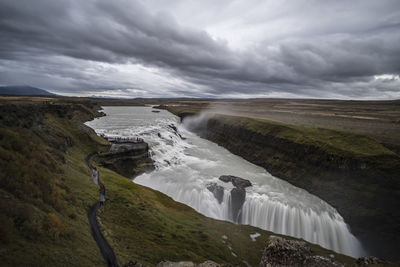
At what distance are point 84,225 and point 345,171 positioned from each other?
43580 mm

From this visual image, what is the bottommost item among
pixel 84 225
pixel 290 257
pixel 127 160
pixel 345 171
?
pixel 127 160

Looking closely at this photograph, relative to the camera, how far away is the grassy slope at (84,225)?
968 cm

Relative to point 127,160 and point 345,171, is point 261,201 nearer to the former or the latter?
point 345,171

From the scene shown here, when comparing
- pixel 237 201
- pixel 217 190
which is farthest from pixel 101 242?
pixel 237 201

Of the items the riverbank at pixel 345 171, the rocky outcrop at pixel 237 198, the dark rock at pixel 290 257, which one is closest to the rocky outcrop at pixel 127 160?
the rocky outcrop at pixel 237 198

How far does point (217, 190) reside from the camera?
3369cm

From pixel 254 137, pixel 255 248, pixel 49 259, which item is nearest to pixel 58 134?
pixel 49 259

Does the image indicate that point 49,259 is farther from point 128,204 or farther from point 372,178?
point 372,178

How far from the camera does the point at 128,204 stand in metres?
22.2

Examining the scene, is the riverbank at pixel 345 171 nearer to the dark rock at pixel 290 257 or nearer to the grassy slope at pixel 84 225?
the grassy slope at pixel 84 225

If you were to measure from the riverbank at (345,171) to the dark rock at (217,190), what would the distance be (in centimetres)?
1830

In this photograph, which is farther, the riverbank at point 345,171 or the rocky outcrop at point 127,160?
the rocky outcrop at point 127,160

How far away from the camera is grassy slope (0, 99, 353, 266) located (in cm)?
968

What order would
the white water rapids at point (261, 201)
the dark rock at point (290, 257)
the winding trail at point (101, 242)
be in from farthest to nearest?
the white water rapids at point (261, 201) → the dark rock at point (290, 257) → the winding trail at point (101, 242)
